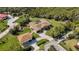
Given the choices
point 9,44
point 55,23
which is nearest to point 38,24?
point 55,23

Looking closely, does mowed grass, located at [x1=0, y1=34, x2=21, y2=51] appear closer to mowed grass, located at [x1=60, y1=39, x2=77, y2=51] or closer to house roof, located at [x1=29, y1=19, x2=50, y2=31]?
house roof, located at [x1=29, y1=19, x2=50, y2=31]

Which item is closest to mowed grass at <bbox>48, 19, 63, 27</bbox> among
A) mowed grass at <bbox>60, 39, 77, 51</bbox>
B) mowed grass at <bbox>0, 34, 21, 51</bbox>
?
mowed grass at <bbox>60, 39, 77, 51</bbox>

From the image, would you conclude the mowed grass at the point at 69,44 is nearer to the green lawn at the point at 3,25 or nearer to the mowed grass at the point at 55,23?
the mowed grass at the point at 55,23

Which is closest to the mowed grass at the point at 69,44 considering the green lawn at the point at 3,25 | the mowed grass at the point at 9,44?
the mowed grass at the point at 9,44

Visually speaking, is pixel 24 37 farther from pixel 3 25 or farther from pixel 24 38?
pixel 3 25
